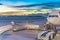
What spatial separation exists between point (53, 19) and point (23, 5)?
1386 millimetres

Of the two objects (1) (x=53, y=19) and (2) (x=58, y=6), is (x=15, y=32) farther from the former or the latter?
(2) (x=58, y=6)

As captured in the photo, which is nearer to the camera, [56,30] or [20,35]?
[56,30]

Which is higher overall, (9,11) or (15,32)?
(9,11)

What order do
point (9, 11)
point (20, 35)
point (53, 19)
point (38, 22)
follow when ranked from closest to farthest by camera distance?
point (53, 19)
point (20, 35)
point (38, 22)
point (9, 11)

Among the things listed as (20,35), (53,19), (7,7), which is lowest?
(20,35)

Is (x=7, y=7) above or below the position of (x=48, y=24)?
above

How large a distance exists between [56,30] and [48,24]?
24 centimetres

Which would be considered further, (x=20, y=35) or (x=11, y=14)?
(x=11, y=14)

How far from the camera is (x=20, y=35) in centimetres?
302

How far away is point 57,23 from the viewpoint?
8.98 feet

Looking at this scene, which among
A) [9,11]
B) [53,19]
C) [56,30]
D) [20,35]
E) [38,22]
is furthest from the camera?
[9,11]

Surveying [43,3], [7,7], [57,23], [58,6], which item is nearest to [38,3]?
[43,3]

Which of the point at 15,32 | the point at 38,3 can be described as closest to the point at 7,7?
the point at 38,3

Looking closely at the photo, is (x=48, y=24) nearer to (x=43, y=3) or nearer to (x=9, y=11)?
(x=43, y=3)
